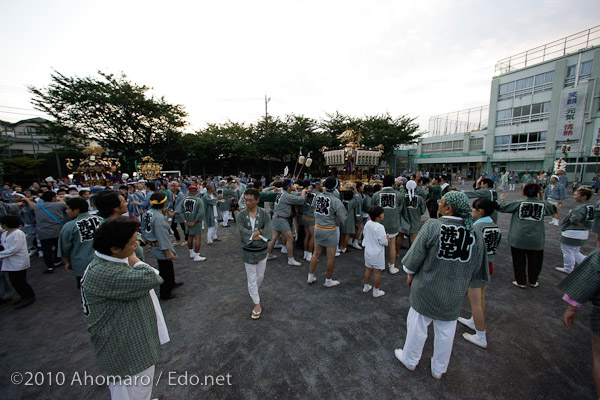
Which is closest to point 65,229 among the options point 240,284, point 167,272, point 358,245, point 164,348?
point 167,272

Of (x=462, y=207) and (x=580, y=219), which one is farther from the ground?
(x=462, y=207)

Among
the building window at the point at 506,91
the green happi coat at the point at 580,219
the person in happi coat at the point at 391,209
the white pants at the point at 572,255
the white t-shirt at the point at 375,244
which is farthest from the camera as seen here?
the building window at the point at 506,91

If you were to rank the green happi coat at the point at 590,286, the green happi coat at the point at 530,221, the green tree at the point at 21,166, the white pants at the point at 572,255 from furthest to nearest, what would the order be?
1. the green tree at the point at 21,166
2. the white pants at the point at 572,255
3. the green happi coat at the point at 530,221
4. the green happi coat at the point at 590,286

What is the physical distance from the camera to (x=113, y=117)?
21.0 m

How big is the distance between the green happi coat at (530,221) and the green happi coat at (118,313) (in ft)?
→ 18.1

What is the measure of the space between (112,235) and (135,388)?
1251mm

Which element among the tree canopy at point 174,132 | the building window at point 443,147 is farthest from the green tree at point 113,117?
the building window at point 443,147

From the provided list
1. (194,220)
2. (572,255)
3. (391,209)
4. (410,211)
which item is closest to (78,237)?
(194,220)

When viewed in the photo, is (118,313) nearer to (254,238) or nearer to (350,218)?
(254,238)

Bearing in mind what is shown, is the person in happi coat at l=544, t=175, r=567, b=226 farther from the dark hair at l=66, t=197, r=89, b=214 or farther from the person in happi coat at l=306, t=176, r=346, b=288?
the dark hair at l=66, t=197, r=89, b=214

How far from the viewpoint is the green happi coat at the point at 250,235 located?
3.51m

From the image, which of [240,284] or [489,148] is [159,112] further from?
[489,148]

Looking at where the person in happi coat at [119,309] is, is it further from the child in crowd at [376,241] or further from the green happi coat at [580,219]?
the green happi coat at [580,219]

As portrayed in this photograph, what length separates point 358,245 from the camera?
22.9 feet
